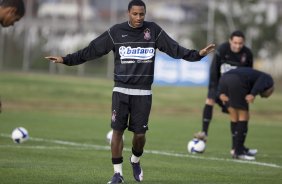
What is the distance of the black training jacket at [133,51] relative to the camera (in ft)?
38.4

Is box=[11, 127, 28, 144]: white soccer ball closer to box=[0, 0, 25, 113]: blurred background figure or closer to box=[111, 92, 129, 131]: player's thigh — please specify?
box=[111, 92, 129, 131]: player's thigh

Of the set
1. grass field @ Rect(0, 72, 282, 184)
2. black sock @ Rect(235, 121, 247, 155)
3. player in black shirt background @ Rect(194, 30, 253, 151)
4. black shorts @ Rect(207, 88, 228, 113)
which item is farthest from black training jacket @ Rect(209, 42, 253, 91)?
grass field @ Rect(0, 72, 282, 184)

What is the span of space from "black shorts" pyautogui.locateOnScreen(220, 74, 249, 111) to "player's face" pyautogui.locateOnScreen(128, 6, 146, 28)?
4485 millimetres

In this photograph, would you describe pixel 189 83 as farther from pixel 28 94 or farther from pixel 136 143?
pixel 136 143

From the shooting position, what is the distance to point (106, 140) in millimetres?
18688

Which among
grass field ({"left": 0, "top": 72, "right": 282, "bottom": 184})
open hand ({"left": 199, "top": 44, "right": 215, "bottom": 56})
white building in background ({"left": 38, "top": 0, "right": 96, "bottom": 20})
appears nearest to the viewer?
open hand ({"left": 199, "top": 44, "right": 215, "bottom": 56})

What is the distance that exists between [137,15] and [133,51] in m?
0.50

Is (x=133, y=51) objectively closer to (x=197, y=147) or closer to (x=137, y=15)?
(x=137, y=15)

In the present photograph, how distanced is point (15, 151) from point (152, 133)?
22.9 ft

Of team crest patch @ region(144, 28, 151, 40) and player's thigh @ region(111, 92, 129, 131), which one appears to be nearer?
player's thigh @ region(111, 92, 129, 131)

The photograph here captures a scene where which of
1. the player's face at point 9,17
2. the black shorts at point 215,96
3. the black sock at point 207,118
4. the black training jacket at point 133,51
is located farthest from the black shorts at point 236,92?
the player's face at point 9,17

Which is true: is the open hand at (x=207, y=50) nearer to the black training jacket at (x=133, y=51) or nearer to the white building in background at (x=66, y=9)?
the black training jacket at (x=133, y=51)

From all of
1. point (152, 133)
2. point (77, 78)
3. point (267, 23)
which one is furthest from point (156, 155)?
point (267, 23)

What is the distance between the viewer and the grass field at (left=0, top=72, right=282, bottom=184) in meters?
12.5
